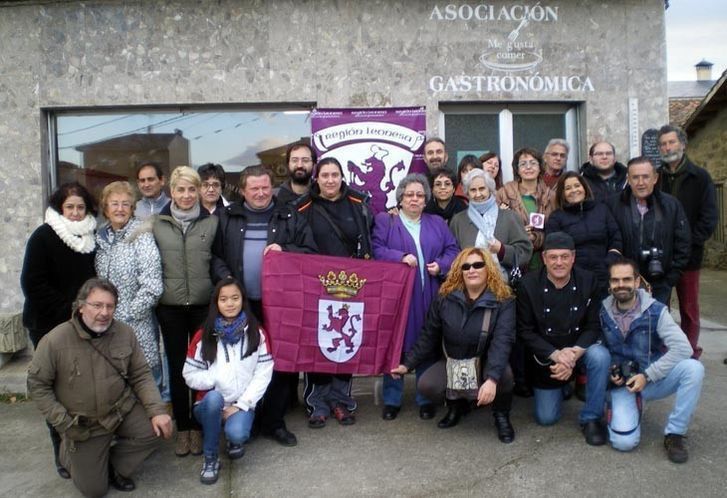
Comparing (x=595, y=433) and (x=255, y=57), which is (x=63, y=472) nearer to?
(x=595, y=433)

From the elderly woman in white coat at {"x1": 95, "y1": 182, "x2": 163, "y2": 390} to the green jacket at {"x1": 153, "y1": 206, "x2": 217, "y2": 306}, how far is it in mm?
72

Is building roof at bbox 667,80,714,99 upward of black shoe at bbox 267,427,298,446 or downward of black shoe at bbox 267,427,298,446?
upward

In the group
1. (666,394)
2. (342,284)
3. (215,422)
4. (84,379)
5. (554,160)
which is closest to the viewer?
(84,379)

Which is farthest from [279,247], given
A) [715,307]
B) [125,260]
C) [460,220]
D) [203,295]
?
[715,307]

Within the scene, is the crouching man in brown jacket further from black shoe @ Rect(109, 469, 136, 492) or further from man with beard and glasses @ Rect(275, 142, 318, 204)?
man with beard and glasses @ Rect(275, 142, 318, 204)

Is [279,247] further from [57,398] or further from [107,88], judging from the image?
[107,88]

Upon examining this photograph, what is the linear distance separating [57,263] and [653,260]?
14.5 feet

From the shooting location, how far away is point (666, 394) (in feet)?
14.0

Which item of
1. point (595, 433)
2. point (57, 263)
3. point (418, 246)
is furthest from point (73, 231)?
point (595, 433)

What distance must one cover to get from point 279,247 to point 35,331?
5.55 ft

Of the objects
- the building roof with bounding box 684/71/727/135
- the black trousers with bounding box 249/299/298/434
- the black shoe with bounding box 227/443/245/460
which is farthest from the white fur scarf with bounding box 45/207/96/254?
the building roof with bounding box 684/71/727/135

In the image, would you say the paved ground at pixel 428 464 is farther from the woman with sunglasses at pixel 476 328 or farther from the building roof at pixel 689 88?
the building roof at pixel 689 88

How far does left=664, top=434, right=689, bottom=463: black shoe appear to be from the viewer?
3.93 m

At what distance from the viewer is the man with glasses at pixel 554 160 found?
215 inches
